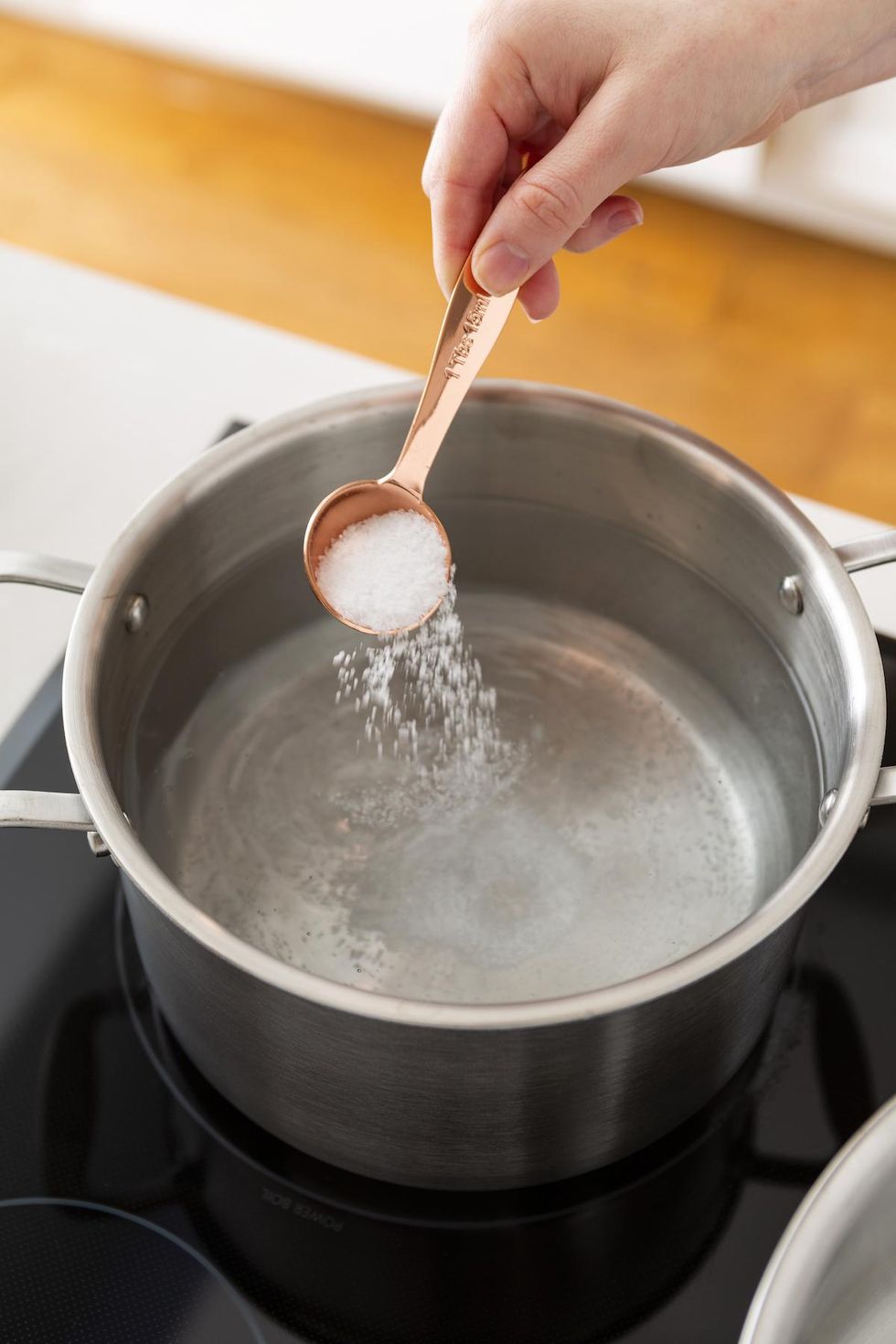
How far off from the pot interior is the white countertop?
102 millimetres

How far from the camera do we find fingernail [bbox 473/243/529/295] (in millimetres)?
591

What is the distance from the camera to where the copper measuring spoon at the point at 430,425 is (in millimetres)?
632

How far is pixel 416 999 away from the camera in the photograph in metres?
0.45

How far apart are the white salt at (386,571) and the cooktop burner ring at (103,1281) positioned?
30cm

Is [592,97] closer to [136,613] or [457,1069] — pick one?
[136,613]

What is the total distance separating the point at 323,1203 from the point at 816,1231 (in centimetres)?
22

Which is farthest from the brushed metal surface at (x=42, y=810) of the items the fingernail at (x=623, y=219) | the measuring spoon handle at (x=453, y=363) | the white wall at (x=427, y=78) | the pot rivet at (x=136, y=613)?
the white wall at (x=427, y=78)

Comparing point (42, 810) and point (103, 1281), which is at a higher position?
point (42, 810)

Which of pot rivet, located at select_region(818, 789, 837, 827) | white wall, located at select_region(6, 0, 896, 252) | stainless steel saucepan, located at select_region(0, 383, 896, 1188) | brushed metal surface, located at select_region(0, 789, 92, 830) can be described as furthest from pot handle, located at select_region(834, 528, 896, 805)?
white wall, located at select_region(6, 0, 896, 252)

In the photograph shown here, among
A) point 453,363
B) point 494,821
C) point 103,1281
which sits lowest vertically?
point 103,1281

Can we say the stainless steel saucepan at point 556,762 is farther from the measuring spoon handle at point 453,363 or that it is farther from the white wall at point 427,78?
the white wall at point 427,78

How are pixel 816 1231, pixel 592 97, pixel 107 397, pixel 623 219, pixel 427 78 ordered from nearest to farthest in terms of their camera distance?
pixel 816 1231 → pixel 592 97 → pixel 623 219 → pixel 107 397 → pixel 427 78

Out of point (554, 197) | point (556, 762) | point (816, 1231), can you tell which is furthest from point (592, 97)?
point (816, 1231)

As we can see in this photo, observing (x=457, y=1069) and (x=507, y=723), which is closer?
(x=457, y=1069)
